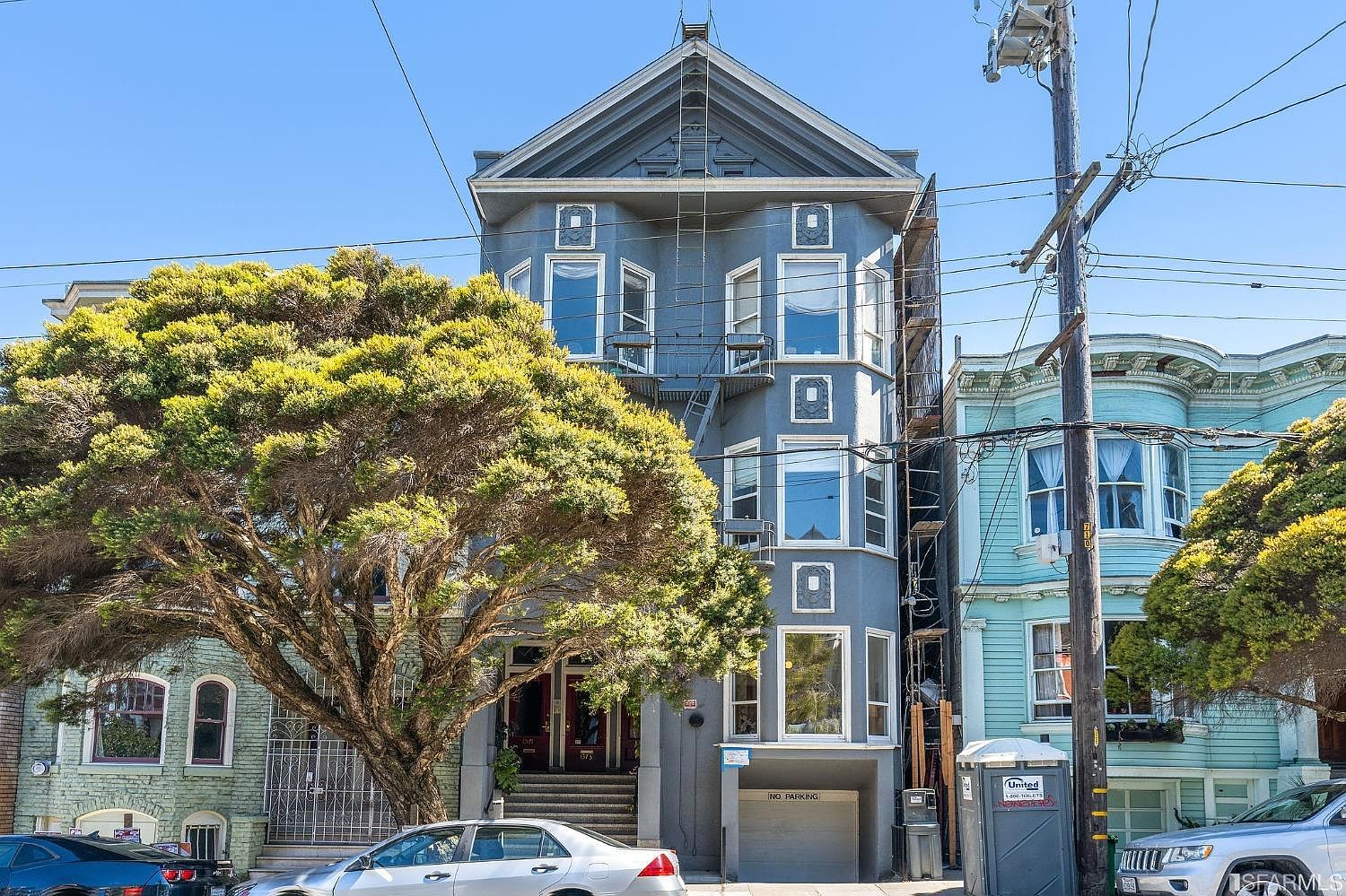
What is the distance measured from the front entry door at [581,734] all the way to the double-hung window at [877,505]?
19.9 feet

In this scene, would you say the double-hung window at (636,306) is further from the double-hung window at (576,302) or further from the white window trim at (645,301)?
the double-hung window at (576,302)

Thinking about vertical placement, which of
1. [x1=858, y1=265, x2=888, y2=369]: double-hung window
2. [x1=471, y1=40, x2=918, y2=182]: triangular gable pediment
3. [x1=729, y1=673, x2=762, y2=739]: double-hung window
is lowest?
[x1=729, y1=673, x2=762, y2=739]: double-hung window

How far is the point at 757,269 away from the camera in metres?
23.2

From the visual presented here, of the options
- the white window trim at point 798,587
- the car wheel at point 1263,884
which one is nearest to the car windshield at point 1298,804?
the car wheel at point 1263,884

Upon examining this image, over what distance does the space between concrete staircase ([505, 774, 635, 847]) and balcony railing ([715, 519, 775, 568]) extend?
4392 mm

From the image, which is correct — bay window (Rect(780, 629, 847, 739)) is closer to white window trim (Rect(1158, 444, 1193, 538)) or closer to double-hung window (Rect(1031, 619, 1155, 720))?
double-hung window (Rect(1031, 619, 1155, 720))

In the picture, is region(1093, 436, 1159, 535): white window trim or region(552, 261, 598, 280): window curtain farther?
region(552, 261, 598, 280): window curtain

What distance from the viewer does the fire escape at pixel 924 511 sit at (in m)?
22.6

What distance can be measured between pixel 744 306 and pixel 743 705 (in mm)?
6952

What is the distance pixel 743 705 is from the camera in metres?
21.9

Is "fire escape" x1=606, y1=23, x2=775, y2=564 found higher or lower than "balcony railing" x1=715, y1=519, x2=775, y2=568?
higher

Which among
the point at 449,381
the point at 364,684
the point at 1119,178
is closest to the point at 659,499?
the point at 449,381

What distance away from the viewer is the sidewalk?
18.3 metres

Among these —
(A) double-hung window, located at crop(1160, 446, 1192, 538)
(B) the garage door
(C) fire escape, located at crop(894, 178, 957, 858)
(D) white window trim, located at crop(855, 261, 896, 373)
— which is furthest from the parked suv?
(D) white window trim, located at crop(855, 261, 896, 373)
